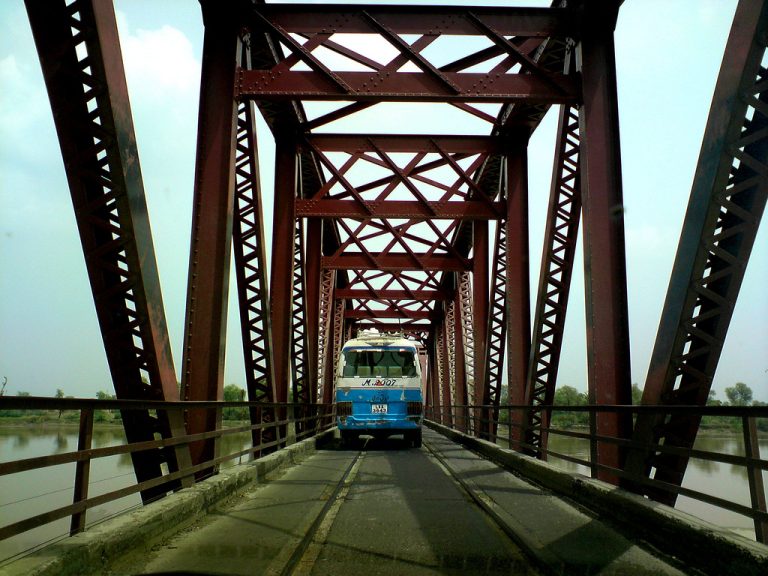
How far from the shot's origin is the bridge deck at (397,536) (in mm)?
4285

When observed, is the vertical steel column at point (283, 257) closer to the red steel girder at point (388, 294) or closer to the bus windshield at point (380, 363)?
the bus windshield at point (380, 363)

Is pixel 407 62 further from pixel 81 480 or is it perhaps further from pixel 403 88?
pixel 81 480

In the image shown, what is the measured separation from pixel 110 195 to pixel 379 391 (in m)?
12.5

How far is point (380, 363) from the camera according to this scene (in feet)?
60.3

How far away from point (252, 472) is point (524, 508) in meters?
3.66

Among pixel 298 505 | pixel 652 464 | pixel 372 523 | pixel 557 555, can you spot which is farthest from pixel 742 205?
pixel 298 505

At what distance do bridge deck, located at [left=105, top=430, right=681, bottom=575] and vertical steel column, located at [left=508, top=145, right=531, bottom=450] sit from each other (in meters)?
4.94

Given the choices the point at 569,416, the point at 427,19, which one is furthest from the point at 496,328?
the point at 569,416

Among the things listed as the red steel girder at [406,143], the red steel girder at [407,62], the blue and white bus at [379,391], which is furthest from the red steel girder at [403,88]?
the blue and white bus at [379,391]

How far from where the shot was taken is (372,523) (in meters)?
5.79

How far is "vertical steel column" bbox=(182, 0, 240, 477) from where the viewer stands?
8.10 meters

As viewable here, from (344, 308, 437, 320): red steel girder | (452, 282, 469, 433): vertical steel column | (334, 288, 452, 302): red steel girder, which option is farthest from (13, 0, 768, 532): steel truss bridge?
(344, 308, 437, 320): red steel girder

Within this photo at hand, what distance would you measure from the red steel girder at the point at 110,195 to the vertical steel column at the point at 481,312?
11.4 metres

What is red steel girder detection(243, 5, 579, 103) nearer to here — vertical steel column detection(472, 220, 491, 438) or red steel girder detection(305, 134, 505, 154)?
red steel girder detection(305, 134, 505, 154)
